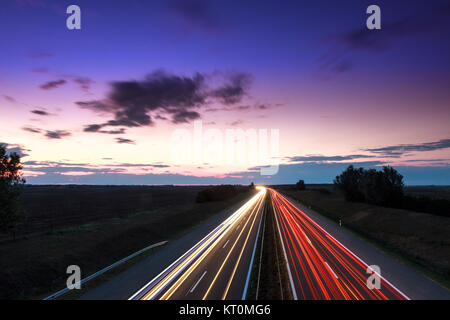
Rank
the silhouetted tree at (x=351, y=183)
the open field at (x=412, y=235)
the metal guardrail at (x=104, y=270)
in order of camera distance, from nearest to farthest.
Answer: the metal guardrail at (x=104, y=270) → the open field at (x=412, y=235) → the silhouetted tree at (x=351, y=183)

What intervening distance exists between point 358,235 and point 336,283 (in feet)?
64.9

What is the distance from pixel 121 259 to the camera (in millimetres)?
26438

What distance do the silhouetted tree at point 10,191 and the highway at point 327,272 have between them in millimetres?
29298

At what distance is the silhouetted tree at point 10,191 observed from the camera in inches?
956

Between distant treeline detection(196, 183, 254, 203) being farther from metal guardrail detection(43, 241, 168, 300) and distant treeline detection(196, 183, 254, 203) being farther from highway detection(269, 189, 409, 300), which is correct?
highway detection(269, 189, 409, 300)

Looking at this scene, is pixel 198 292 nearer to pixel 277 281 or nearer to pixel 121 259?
pixel 277 281

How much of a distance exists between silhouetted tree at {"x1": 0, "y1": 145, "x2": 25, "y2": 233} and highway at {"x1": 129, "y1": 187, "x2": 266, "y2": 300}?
18.1 metres

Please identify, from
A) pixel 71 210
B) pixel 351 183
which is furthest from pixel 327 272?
pixel 71 210

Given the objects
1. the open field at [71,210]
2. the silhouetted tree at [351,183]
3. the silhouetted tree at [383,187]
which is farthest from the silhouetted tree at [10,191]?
the silhouetted tree at [351,183]

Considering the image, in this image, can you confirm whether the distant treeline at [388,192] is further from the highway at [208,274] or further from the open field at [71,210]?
the open field at [71,210]

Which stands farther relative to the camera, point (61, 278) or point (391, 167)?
point (391, 167)

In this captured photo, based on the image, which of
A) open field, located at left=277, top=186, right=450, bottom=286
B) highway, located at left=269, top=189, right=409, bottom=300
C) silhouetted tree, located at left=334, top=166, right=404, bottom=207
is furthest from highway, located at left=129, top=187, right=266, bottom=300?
silhouetted tree, located at left=334, top=166, right=404, bottom=207

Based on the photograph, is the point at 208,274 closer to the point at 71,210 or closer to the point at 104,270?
the point at 104,270
